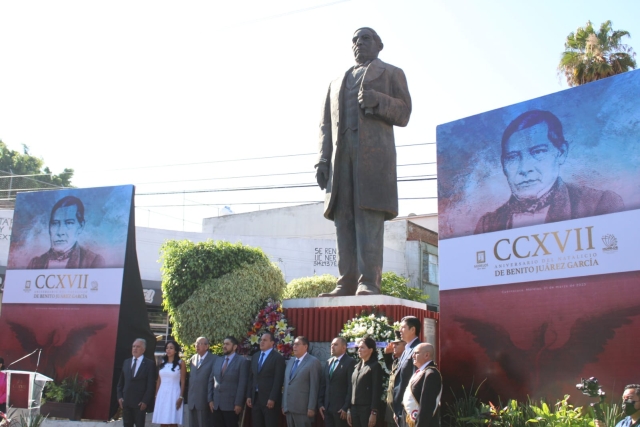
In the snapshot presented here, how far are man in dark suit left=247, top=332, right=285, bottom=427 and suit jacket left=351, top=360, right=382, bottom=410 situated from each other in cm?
126

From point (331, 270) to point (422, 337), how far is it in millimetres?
20226

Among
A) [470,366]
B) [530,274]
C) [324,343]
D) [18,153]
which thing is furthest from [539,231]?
[18,153]

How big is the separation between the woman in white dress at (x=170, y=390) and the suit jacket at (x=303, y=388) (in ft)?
5.48

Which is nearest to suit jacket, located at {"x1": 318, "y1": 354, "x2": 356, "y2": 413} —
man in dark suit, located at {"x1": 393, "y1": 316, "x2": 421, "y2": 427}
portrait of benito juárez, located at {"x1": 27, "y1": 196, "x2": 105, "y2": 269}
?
man in dark suit, located at {"x1": 393, "y1": 316, "x2": 421, "y2": 427}

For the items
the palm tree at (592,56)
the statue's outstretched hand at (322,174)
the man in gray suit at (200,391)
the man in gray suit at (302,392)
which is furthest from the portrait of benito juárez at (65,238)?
the palm tree at (592,56)

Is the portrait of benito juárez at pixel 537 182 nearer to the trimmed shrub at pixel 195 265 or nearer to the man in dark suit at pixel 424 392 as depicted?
the man in dark suit at pixel 424 392

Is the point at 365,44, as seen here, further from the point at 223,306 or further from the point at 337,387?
the point at 337,387

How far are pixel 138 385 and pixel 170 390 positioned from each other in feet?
1.48

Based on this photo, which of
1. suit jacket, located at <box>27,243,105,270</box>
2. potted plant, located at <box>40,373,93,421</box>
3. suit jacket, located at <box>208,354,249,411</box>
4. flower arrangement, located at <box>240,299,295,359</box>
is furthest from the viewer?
suit jacket, located at <box>27,243,105,270</box>

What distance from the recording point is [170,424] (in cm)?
892

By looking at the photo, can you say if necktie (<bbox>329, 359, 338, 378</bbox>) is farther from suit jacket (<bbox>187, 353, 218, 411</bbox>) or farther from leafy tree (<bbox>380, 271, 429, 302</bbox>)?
leafy tree (<bbox>380, 271, 429, 302</bbox>)

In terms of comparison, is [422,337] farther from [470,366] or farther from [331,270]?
[331,270]

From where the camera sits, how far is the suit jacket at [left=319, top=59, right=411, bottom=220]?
28.9ft

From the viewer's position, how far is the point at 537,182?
24.1 ft
